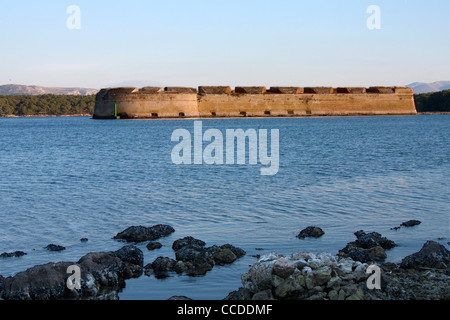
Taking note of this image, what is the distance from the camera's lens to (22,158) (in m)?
26.9

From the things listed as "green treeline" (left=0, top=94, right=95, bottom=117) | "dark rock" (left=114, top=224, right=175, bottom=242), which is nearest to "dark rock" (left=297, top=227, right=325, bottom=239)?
"dark rock" (left=114, top=224, right=175, bottom=242)

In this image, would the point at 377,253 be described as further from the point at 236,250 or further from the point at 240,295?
the point at 240,295

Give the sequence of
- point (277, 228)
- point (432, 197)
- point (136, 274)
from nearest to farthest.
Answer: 1. point (136, 274)
2. point (277, 228)
3. point (432, 197)

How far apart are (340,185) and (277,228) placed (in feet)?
19.4

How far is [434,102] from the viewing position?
347 ft

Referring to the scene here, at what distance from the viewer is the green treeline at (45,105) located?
132375 millimetres

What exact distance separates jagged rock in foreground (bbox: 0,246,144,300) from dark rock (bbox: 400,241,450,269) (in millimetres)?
3698

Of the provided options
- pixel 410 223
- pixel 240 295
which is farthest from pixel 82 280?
pixel 410 223

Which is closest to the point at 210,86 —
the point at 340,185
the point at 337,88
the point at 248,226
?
the point at 337,88

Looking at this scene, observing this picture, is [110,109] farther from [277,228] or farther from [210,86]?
[277,228]

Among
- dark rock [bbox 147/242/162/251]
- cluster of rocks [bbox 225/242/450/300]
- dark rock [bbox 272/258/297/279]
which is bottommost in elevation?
dark rock [bbox 147/242/162/251]

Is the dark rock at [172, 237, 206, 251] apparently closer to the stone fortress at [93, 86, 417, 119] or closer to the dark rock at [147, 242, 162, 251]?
the dark rock at [147, 242, 162, 251]

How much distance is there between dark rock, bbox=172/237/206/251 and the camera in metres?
8.63

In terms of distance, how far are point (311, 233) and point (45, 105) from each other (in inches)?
5391
